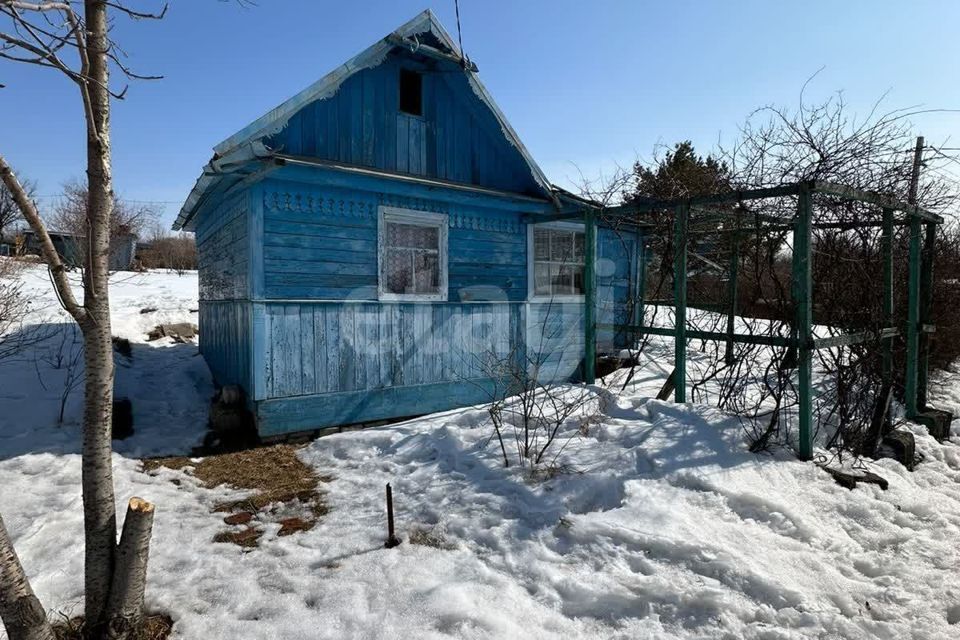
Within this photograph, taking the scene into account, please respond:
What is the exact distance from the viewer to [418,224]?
6535 mm

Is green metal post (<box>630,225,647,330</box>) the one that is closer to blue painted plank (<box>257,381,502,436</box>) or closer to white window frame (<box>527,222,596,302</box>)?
white window frame (<box>527,222,596,302</box>)

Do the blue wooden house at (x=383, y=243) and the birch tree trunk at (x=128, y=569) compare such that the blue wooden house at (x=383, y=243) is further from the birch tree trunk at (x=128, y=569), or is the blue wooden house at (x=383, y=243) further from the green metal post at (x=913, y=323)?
the green metal post at (x=913, y=323)

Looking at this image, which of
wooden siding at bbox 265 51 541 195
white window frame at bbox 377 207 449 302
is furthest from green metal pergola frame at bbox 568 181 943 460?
white window frame at bbox 377 207 449 302

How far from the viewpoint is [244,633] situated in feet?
8.35

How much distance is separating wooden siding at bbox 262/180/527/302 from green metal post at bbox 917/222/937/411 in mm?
5168

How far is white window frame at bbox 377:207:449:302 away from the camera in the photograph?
20.2 feet

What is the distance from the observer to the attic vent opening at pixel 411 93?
656 centimetres

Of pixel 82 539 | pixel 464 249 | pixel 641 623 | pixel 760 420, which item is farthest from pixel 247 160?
pixel 760 420

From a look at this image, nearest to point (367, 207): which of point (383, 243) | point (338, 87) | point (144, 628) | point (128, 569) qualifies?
point (383, 243)

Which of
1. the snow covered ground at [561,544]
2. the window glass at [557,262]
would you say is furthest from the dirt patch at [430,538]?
the window glass at [557,262]

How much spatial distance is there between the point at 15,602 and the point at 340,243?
4.36 metres

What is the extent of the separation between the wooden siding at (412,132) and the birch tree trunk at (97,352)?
3.19m

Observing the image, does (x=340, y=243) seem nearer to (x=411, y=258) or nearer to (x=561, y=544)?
(x=411, y=258)

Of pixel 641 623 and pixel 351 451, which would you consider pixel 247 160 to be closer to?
pixel 351 451
